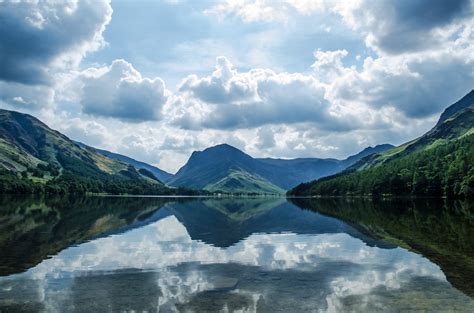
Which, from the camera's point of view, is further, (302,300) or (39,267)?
(39,267)

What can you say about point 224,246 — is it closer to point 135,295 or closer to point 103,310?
point 135,295

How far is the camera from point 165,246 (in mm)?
49125

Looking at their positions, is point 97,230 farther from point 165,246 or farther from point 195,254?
point 195,254

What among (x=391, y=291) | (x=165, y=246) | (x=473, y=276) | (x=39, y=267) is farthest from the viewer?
(x=165, y=246)

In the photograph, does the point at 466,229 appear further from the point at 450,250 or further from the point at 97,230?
the point at 97,230

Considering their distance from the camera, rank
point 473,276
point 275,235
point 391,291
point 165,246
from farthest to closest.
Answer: point 275,235, point 165,246, point 473,276, point 391,291

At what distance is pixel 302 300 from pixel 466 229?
4432 cm

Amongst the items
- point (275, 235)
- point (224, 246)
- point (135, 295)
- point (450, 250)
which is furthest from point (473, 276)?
point (275, 235)

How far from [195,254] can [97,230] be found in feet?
94.5

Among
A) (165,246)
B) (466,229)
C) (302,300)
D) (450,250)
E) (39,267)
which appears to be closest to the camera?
(302,300)

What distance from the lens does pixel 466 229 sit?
189ft

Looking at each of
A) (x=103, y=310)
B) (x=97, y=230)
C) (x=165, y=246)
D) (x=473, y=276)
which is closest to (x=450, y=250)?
(x=473, y=276)

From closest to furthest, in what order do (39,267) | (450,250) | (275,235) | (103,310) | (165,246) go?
(103,310) → (39,267) → (450,250) → (165,246) → (275,235)

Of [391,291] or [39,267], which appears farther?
[39,267]
